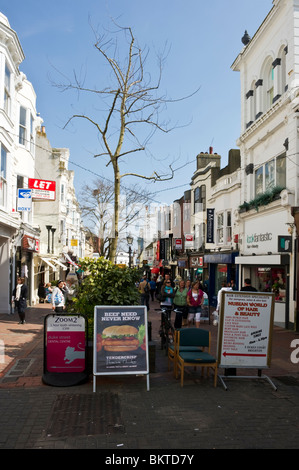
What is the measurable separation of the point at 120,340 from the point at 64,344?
1.09m

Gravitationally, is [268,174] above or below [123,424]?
above

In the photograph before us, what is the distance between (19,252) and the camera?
19391 millimetres

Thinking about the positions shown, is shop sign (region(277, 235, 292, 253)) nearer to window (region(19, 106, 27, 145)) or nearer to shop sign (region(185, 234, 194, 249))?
window (region(19, 106, 27, 145))

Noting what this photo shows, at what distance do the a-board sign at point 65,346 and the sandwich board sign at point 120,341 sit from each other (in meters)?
0.56

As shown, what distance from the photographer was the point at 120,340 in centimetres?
679

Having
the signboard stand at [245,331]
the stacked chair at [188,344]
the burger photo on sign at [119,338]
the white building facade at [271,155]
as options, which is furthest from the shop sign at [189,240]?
the burger photo on sign at [119,338]

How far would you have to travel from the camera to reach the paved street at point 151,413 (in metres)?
4.58

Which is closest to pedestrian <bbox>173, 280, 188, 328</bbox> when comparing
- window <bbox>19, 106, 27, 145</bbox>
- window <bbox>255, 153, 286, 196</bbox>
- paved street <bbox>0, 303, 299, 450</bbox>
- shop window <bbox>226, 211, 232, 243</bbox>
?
paved street <bbox>0, 303, 299, 450</bbox>

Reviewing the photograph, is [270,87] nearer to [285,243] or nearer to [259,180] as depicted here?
[259,180]

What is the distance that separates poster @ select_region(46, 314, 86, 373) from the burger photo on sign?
0.65 m
